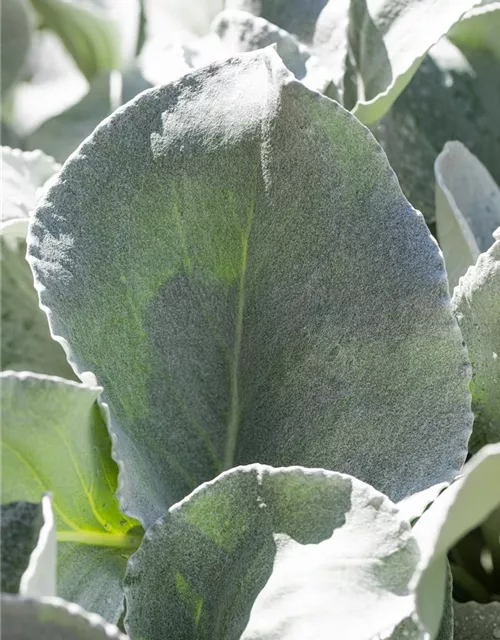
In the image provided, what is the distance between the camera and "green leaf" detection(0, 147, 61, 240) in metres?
0.54

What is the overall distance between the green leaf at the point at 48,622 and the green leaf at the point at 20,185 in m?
0.26

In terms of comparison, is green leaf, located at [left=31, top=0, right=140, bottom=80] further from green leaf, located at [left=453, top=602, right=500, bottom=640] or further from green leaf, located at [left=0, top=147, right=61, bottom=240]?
green leaf, located at [left=453, top=602, right=500, bottom=640]

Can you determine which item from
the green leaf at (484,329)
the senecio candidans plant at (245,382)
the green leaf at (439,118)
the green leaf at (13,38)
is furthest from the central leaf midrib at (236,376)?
Result: the green leaf at (13,38)

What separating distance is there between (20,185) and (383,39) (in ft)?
0.85

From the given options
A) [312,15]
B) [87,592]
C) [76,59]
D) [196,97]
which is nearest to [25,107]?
[76,59]

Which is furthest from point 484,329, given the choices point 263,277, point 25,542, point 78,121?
point 78,121

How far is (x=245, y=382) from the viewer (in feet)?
1.63

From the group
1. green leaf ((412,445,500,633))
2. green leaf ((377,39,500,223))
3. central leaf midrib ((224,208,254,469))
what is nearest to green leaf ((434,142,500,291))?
green leaf ((377,39,500,223))

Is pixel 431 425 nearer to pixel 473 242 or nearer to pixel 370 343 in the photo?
pixel 370 343

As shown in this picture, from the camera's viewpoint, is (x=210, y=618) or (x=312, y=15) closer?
(x=210, y=618)

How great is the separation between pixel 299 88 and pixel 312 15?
0.29 metres

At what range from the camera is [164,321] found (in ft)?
1.57

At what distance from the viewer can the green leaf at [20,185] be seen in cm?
54

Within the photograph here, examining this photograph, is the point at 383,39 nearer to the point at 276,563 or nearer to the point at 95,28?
the point at 95,28
